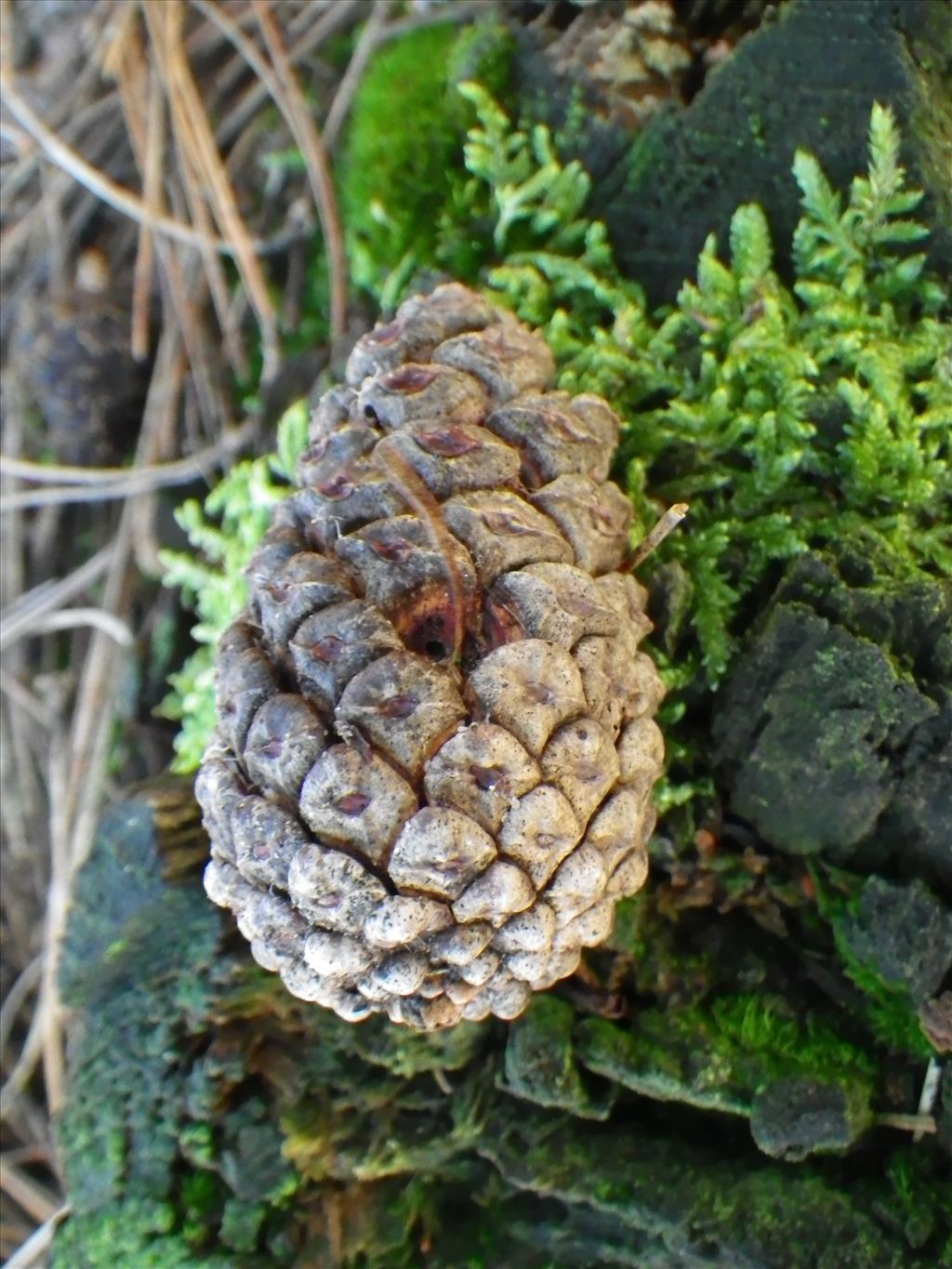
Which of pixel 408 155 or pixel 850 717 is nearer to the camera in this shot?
pixel 850 717

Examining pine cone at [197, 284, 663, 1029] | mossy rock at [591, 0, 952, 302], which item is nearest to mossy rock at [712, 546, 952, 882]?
pine cone at [197, 284, 663, 1029]

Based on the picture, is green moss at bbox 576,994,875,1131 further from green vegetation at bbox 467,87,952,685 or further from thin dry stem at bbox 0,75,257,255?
thin dry stem at bbox 0,75,257,255

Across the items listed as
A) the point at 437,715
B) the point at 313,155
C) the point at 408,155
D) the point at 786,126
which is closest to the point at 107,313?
the point at 313,155

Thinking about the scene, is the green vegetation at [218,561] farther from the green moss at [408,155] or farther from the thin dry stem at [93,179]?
the thin dry stem at [93,179]

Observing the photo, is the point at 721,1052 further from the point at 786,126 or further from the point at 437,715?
the point at 786,126

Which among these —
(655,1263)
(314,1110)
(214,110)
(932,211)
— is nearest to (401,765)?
(314,1110)

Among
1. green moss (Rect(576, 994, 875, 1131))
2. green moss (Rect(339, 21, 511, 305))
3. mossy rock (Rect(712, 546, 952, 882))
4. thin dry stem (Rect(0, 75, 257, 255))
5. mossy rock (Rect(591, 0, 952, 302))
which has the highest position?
thin dry stem (Rect(0, 75, 257, 255))

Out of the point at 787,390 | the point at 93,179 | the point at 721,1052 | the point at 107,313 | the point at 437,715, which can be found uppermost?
the point at 93,179

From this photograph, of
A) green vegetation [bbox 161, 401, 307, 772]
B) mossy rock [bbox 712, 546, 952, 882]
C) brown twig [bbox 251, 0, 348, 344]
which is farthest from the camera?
brown twig [bbox 251, 0, 348, 344]
